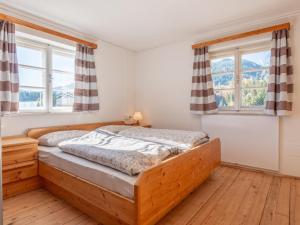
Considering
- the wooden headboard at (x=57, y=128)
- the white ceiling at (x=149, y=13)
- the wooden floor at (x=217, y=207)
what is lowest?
the wooden floor at (x=217, y=207)

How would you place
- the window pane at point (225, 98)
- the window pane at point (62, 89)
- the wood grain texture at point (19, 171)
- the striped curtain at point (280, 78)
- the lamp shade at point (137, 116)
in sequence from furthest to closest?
the lamp shade at point (137, 116)
the window pane at point (225, 98)
the window pane at point (62, 89)
the striped curtain at point (280, 78)
the wood grain texture at point (19, 171)

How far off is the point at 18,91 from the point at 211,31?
10.6 ft

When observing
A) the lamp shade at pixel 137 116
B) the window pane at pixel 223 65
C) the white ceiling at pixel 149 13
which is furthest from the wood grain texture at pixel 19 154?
the window pane at pixel 223 65

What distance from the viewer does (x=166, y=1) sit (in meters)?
2.37

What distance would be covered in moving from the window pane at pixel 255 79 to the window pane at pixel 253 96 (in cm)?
8

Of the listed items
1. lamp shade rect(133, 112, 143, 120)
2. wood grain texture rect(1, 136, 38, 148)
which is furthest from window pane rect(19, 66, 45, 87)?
lamp shade rect(133, 112, 143, 120)

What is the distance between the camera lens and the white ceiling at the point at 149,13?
2410 millimetres

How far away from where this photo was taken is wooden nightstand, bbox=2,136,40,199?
6.86 feet

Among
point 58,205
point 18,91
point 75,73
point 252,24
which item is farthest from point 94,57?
point 252,24

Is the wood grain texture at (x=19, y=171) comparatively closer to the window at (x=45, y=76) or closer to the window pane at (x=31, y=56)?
the window at (x=45, y=76)

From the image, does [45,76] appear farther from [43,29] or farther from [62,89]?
[43,29]

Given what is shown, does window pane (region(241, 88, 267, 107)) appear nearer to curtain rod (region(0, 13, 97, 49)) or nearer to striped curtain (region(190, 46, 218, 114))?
striped curtain (region(190, 46, 218, 114))

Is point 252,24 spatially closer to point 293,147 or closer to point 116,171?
point 293,147

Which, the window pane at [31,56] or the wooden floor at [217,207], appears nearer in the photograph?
the wooden floor at [217,207]
